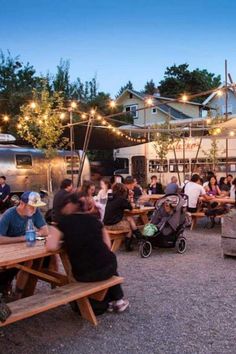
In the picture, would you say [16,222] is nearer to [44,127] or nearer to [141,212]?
[141,212]

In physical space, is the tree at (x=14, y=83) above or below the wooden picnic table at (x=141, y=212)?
above

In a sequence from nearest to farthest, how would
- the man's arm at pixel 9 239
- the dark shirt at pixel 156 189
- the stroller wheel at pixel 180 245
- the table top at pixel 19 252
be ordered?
1. the table top at pixel 19 252
2. the man's arm at pixel 9 239
3. the stroller wheel at pixel 180 245
4. the dark shirt at pixel 156 189

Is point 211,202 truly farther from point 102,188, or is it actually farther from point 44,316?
point 44,316

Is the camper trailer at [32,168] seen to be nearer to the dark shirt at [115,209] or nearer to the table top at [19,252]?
the dark shirt at [115,209]

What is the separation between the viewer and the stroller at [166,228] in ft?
22.4

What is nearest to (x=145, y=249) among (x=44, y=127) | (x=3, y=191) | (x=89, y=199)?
(x=89, y=199)

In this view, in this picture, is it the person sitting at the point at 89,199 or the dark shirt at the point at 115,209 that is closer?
the person sitting at the point at 89,199

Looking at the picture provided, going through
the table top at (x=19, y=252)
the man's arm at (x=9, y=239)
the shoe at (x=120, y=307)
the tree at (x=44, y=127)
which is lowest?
the shoe at (x=120, y=307)

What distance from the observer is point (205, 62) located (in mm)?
51656

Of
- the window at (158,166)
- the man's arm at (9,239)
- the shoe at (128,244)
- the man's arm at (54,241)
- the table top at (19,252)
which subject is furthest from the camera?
the window at (158,166)

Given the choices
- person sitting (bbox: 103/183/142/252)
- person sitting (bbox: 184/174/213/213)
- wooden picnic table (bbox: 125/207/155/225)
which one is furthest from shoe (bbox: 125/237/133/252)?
person sitting (bbox: 184/174/213/213)

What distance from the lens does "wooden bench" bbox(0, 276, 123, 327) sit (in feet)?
10.7

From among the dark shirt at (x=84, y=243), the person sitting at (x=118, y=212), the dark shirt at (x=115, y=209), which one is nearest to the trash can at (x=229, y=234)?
the person sitting at (x=118, y=212)

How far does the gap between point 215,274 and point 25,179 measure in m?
10.5
